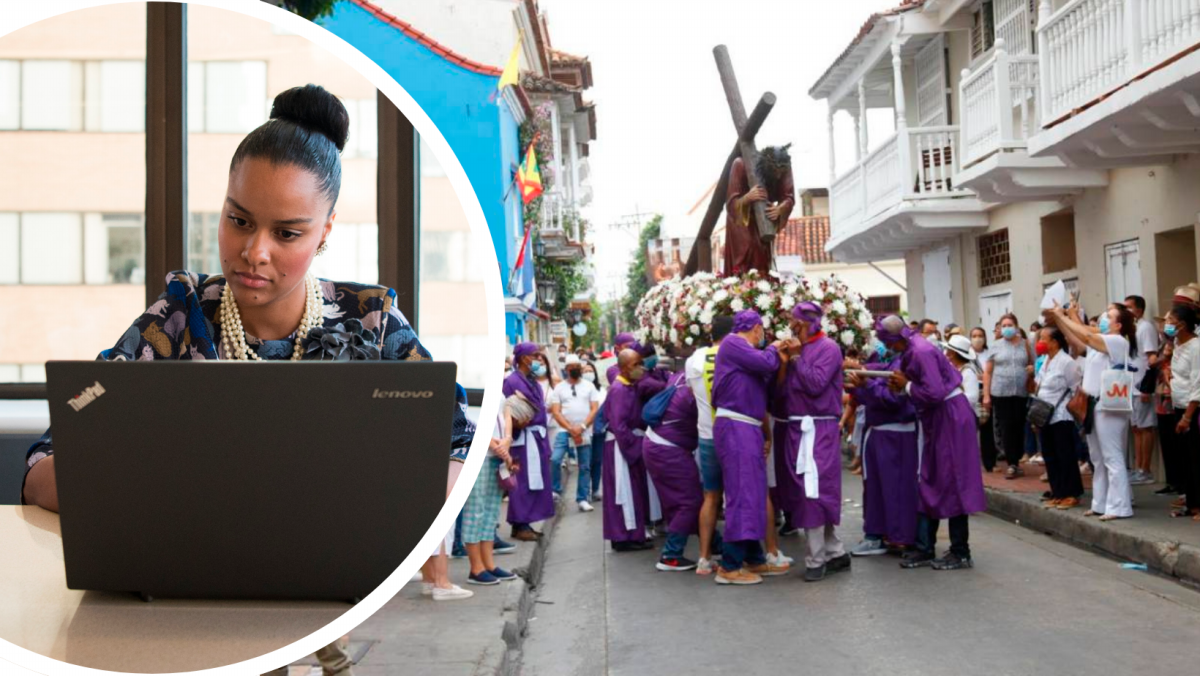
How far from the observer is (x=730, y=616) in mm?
7043

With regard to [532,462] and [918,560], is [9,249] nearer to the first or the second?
[918,560]

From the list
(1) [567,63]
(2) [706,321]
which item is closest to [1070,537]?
(2) [706,321]

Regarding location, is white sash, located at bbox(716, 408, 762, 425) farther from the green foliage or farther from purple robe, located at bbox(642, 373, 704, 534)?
the green foliage

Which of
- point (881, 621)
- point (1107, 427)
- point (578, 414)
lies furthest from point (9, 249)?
point (578, 414)

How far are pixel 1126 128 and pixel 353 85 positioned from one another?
1059cm

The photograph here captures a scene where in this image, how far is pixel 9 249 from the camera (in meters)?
2.47

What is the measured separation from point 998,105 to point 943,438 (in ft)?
24.4

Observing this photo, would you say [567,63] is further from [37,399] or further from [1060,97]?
[37,399]

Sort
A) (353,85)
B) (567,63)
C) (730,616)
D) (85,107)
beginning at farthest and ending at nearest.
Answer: (567,63), (730,616), (85,107), (353,85)

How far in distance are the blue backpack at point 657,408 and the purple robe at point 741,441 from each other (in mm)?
972

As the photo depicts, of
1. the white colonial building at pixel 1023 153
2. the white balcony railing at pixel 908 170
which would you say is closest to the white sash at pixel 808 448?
the white colonial building at pixel 1023 153

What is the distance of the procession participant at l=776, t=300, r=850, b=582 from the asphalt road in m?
0.42

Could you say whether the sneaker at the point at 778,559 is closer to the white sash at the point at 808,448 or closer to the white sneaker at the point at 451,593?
the white sash at the point at 808,448

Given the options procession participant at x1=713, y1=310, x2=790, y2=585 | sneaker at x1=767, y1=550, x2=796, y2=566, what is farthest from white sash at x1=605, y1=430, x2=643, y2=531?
procession participant at x1=713, y1=310, x2=790, y2=585
